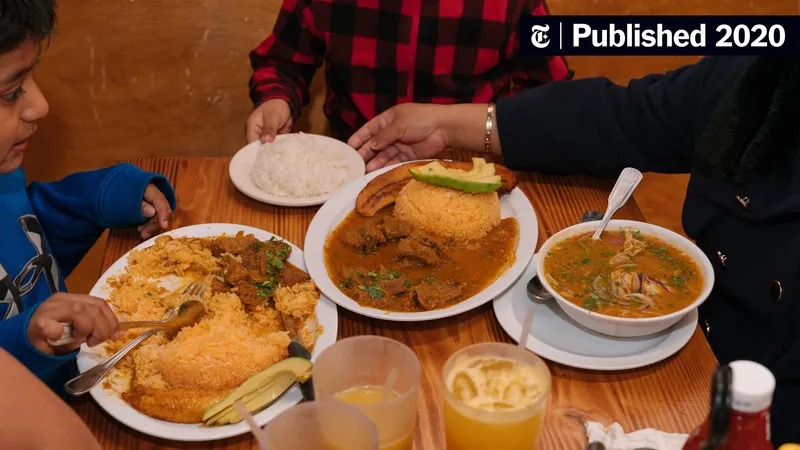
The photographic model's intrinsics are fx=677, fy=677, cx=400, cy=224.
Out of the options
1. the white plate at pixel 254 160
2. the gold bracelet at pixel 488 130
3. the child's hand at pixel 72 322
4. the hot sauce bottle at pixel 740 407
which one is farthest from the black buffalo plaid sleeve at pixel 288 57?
the hot sauce bottle at pixel 740 407

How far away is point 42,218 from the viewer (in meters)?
2.10

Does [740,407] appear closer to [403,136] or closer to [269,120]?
[403,136]

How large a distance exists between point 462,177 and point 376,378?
34.6 inches

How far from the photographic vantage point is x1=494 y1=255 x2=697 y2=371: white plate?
151 centimetres

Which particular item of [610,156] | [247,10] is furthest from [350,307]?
[247,10]

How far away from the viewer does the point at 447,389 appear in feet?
3.83

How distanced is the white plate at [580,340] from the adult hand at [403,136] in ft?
2.74

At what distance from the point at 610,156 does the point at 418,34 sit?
2.99ft

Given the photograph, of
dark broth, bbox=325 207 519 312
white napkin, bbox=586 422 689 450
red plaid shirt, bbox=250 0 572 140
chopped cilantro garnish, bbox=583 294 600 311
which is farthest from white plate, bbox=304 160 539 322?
red plaid shirt, bbox=250 0 572 140

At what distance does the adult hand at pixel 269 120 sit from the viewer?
251cm

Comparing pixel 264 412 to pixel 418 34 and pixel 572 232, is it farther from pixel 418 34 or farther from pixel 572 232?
pixel 418 34

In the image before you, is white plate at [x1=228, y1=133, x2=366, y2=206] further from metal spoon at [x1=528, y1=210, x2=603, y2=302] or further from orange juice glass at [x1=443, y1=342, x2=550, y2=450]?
orange juice glass at [x1=443, y1=342, x2=550, y2=450]

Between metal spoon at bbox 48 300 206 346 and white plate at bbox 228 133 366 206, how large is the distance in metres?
0.55

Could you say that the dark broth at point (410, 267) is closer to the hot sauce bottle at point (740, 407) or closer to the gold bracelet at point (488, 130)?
the gold bracelet at point (488, 130)
